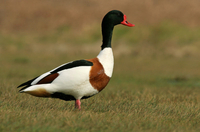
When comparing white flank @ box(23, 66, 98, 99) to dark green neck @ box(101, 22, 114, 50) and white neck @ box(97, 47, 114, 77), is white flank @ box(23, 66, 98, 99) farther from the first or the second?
dark green neck @ box(101, 22, 114, 50)

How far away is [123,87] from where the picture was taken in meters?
10.5

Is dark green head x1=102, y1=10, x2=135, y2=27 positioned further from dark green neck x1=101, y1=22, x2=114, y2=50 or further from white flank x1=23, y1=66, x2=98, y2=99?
white flank x1=23, y1=66, x2=98, y2=99

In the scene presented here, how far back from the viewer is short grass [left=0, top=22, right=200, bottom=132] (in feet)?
15.1

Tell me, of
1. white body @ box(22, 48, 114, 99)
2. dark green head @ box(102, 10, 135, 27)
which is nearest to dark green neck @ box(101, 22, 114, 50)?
dark green head @ box(102, 10, 135, 27)

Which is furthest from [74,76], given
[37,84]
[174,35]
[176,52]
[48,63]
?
[174,35]

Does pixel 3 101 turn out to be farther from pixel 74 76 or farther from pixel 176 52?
pixel 176 52

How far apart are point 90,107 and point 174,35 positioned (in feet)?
66.2

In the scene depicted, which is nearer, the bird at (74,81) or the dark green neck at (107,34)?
the bird at (74,81)

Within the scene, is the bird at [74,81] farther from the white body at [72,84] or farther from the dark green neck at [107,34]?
the dark green neck at [107,34]

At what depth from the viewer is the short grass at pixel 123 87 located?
4.60 meters

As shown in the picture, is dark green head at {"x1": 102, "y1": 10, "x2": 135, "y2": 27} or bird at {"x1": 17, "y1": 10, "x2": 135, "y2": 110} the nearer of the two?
bird at {"x1": 17, "y1": 10, "x2": 135, "y2": 110}

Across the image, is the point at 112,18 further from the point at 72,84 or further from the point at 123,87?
the point at 123,87

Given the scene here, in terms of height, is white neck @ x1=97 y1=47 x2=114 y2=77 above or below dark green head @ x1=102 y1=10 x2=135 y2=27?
below

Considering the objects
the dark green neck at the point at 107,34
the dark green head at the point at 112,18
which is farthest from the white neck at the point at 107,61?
the dark green head at the point at 112,18
